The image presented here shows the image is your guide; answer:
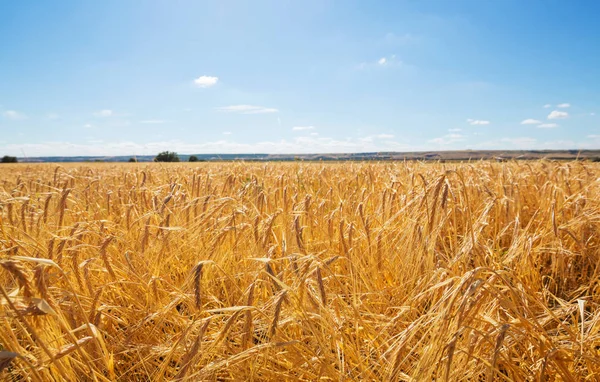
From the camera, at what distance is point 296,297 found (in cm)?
93

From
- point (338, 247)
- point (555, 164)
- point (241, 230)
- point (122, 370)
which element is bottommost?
point (122, 370)

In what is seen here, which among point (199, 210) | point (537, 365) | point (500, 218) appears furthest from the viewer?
point (500, 218)

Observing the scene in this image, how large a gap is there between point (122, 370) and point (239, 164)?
520 cm

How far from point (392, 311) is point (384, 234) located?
0.44 m

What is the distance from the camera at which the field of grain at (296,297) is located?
0.86 m

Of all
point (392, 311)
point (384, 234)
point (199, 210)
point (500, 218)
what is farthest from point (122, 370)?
point (500, 218)

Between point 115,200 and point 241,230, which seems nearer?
point 241,230

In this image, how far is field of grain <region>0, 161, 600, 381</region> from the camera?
862 millimetres

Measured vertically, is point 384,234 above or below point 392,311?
above

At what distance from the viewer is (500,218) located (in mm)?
2529

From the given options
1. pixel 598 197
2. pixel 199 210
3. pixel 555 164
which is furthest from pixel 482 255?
pixel 555 164

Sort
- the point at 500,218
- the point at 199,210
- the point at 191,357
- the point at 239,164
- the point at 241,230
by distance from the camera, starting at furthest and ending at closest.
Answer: the point at 239,164, the point at 500,218, the point at 199,210, the point at 241,230, the point at 191,357

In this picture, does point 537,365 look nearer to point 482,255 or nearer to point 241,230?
point 482,255

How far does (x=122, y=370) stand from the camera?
1.31 meters
